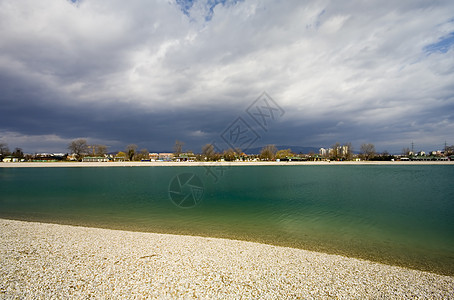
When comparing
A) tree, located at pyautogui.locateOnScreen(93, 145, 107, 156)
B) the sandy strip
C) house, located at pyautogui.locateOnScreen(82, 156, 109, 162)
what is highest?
tree, located at pyautogui.locateOnScreen(93, 145, 107, 156)

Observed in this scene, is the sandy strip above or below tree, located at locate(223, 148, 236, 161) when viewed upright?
below

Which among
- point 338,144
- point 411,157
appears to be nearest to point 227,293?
point 338,144

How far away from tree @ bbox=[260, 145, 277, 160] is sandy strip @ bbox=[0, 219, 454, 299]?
144 m

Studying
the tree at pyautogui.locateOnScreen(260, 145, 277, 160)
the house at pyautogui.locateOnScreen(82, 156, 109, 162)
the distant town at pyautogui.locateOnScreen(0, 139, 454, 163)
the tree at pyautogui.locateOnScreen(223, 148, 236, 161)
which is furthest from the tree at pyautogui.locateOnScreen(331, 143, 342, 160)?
the house at pyautogui.locateOnScreen(82, 156, 109, 162)

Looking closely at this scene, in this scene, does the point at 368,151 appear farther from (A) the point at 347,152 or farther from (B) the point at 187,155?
A: (B) the point at 187,155

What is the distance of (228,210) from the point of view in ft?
54.0

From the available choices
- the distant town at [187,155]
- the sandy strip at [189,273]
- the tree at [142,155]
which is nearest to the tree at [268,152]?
the distant town at [187,155]

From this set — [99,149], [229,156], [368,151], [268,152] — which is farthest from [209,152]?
[368,151]

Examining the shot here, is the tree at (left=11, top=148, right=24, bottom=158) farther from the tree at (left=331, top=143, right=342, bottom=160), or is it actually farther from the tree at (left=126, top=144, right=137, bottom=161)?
the tree at (left=331, top=143, right=342, bottom=160)

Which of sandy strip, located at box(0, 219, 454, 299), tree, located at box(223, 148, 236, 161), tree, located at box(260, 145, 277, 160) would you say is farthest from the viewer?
tree, located at box(260, 145, 277, 160)

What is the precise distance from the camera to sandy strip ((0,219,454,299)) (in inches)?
203

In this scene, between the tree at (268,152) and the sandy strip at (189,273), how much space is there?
472 ft

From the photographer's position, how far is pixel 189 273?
6.05 meters

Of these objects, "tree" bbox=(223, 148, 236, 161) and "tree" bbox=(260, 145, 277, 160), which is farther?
"tree" bbox=(260, 145, 277, 160)
